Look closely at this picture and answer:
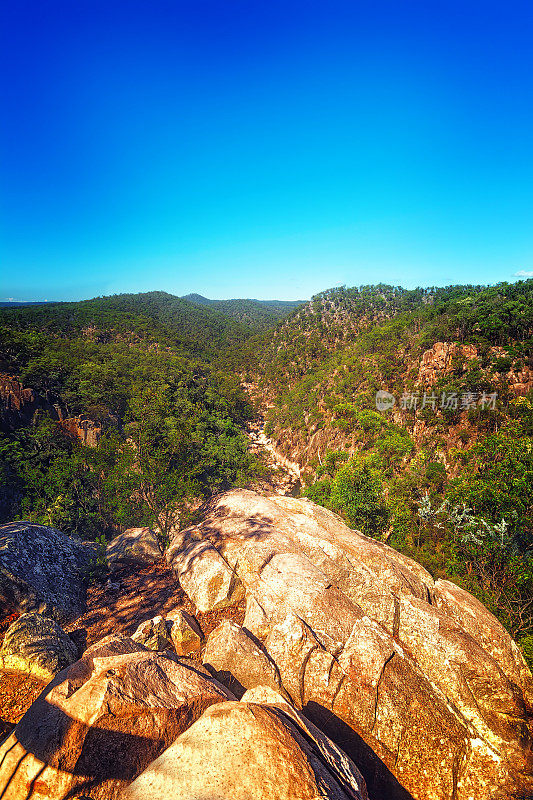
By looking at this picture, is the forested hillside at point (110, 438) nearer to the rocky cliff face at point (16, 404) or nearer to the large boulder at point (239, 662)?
the rocky cliff face at point (16, 404)

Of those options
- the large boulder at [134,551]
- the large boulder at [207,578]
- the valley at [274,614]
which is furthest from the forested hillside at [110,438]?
the large boulder at [207,578]

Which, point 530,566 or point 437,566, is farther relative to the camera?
point 437,566

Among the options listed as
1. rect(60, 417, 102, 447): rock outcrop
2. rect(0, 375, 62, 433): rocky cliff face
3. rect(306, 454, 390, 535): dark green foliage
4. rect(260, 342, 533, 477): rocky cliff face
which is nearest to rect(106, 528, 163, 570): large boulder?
rect(306, 454, 390, 535): dark green foliage

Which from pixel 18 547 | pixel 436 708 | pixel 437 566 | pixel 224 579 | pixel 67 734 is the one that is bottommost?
pixel 437 566

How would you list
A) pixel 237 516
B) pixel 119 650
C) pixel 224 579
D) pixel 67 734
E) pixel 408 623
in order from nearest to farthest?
pixel 67 734 < pixel 119 650 < pixel 408 623 < pixel 224 579 < pixel 237 516

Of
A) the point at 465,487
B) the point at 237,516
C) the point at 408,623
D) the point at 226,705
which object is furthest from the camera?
the point at 465,487

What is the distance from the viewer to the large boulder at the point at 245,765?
4.83 metres

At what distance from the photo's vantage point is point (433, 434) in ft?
172

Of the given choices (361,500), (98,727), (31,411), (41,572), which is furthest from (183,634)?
(31,411)

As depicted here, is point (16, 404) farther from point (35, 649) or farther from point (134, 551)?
point (35, 649)

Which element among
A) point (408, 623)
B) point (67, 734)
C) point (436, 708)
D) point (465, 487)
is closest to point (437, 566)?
point (465, 487)

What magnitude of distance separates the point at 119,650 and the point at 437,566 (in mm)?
27584

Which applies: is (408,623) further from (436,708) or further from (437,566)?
(437,566)

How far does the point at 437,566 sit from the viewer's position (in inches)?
1057
